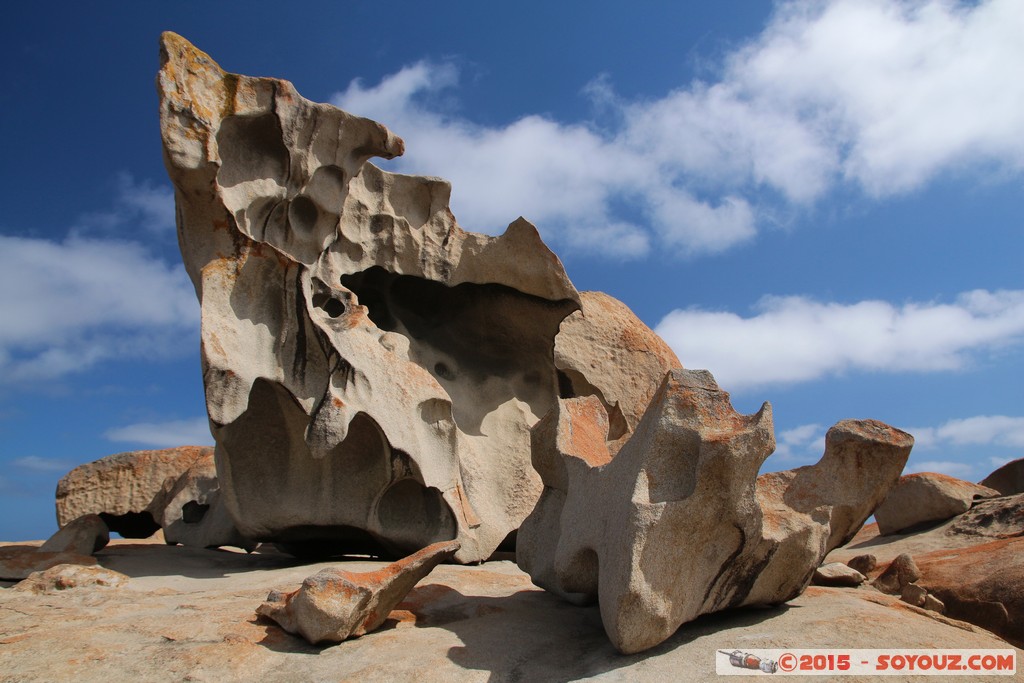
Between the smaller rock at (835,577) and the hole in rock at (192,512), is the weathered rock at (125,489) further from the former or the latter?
the smaller rock at (835,577)

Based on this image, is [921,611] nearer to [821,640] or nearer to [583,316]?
[821,640]

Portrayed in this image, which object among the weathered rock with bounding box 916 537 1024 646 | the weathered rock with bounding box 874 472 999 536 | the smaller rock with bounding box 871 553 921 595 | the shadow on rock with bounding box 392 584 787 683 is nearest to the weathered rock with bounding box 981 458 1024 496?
the weathered rock with bounding box 874 472 999 536

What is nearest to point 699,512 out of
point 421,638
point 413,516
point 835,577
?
point 421,638

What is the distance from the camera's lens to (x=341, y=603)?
3615 mm

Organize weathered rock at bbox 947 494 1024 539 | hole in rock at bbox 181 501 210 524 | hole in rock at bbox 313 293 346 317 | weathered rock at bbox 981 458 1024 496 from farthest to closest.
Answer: weathered rock at bbox 981 458 1024 496, hole in rock at bbox 181 501 210 524, weathered rock at bbox 947 494 1024 539, hole in rock at bbox 313 293 346 317

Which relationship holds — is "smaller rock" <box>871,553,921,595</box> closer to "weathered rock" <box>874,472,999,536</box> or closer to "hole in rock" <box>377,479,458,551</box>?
"weathered rock" <box>874,472,999,536</box>

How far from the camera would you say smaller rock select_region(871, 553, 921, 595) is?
570 cm

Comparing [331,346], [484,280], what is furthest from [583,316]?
[331,346]

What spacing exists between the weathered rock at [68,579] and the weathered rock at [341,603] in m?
1.47

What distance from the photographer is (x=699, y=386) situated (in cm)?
353

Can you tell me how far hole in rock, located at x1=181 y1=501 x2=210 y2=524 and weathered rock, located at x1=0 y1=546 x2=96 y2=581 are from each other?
5.42 ft

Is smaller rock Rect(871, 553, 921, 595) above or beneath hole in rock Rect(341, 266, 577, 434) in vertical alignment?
beneath

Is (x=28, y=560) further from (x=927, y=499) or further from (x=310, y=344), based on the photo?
(x=927, y=499)

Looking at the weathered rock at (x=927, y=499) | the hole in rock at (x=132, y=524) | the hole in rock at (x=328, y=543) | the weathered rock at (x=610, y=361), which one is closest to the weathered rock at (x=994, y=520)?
the weathered rock at (x=927, y=499)
